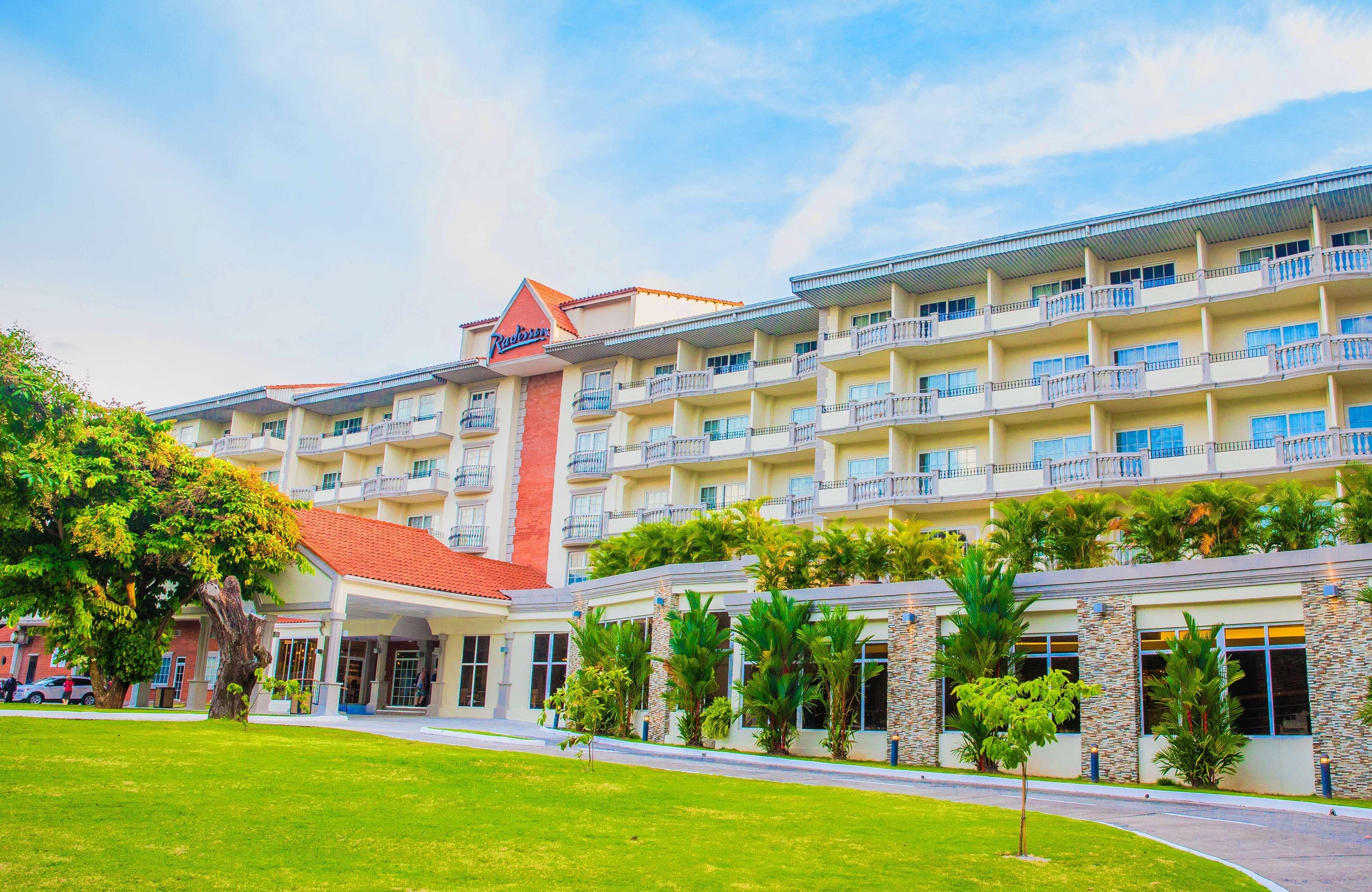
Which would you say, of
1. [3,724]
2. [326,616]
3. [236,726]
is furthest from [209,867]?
[326,616]

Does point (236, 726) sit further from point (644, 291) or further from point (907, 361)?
point (644, 291)

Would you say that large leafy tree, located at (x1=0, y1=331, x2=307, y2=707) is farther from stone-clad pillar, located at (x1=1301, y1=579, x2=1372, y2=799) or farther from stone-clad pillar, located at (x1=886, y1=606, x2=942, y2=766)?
stone-clad pillar, located at (x1=1301, y1=579, x2=1372, y2=799)

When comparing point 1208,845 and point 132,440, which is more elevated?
point 132,440

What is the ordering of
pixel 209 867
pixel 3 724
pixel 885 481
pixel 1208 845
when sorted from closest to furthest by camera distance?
pixel 209 867 → pixel 1208 845 → pixel 3 724 → pixel 885 481

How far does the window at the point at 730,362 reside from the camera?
142ft

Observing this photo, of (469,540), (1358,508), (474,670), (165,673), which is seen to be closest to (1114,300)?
(1358,508)

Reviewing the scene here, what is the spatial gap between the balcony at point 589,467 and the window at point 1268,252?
76.9 feet

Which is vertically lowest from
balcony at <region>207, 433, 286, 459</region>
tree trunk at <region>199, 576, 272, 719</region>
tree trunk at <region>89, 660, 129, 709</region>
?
tree trunk at <region>89, 660, 129, 709</region>

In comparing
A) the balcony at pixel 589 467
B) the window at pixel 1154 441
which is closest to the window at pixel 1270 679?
the window at pixel 1154 441

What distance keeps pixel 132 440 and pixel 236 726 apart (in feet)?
42.0

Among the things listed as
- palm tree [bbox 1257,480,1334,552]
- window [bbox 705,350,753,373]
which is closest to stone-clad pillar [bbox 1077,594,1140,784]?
palm tree [bbox 1257,480,1334,552]

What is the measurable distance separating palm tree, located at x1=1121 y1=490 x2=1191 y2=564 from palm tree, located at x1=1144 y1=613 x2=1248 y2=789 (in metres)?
3.57

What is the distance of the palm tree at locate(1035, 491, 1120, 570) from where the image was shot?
83.4 feet

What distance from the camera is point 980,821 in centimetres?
1412
